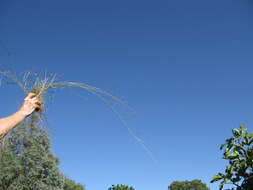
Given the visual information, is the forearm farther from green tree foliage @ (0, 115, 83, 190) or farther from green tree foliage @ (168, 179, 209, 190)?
green tree foliage @ (168, 179, 209, 190)

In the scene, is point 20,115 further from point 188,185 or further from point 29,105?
point 188,185

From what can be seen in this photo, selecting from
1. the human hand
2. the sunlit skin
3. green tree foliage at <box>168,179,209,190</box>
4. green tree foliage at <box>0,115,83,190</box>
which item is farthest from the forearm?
green tree foliage at <box>168,179,209,190</box>

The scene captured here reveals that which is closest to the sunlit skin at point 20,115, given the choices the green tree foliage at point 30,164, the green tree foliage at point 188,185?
the green tree foliage at point 30,164

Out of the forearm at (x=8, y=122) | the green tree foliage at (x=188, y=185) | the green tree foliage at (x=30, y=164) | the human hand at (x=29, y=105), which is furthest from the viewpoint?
the green tree foliage at (x=188, y=185)

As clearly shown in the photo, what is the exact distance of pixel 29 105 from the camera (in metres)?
2.41

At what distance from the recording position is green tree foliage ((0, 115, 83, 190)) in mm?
25016

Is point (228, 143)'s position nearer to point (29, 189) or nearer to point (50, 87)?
point (50, 87)

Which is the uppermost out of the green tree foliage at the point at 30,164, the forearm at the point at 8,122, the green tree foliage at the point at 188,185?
the green tree foliage at the point at 188,185

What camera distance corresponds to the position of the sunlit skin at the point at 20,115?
1.95m

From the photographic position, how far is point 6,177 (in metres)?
24.6

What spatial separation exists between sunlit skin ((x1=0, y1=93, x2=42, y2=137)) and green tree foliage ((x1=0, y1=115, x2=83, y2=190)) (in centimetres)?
2352

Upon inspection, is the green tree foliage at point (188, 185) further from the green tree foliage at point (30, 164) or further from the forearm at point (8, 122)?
the forearm at point (8, 122)

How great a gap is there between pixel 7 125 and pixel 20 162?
84.2ft

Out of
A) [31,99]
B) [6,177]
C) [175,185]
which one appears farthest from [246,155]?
[175,185]
